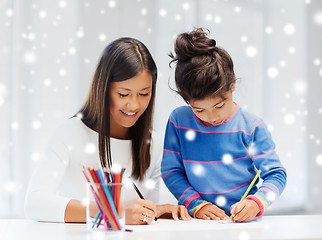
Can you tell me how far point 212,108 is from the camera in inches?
40.0

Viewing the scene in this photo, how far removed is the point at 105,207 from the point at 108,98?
1.14 ft

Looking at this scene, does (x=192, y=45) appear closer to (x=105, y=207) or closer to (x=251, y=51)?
(x=105, y=207)

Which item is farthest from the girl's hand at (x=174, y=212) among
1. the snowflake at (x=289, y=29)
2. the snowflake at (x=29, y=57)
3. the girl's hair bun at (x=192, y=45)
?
the snowflake at (x=289, y=29)

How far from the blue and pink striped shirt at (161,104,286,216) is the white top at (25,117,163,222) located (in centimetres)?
9

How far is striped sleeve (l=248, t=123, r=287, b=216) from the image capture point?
972 millimetres

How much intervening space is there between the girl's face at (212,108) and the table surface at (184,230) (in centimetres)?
25

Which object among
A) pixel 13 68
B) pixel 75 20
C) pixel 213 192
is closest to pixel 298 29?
pixel 75 20

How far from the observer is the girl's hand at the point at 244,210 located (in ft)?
2.99

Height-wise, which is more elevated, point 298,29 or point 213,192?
point 298,29

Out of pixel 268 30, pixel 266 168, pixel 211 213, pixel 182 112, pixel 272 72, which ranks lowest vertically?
pixel 211 213

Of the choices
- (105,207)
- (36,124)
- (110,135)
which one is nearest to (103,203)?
(105,207)

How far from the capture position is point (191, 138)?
43.5 inches

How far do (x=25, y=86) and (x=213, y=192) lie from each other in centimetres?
81

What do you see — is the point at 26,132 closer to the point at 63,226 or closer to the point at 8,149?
the point at 8,149
